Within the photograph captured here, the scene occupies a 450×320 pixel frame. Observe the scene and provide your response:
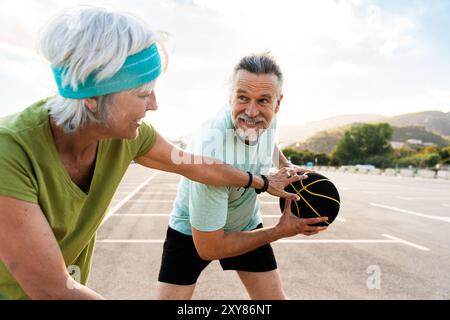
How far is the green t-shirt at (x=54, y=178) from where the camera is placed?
1.52 m

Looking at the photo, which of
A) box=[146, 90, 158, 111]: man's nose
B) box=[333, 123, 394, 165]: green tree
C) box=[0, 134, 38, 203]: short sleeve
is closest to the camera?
box=[0, 134, 38, 203]: short sleeve

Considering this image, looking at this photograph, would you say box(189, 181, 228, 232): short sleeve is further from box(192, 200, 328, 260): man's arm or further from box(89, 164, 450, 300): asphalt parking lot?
box(89, 164, 450, 300): asphalt parking lot

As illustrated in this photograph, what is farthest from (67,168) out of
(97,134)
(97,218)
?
(97,218)

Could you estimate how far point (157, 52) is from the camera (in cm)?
182

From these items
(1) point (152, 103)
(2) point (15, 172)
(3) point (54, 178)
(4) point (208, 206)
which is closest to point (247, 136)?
(4) point (208, 206)

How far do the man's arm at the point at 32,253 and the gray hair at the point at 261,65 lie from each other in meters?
1.66

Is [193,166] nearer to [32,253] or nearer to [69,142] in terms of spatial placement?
[69,142]

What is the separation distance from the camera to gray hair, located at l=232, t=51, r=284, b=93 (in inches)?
105

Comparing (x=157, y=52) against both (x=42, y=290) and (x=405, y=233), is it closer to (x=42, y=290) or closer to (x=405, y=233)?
(x=42, y=290)

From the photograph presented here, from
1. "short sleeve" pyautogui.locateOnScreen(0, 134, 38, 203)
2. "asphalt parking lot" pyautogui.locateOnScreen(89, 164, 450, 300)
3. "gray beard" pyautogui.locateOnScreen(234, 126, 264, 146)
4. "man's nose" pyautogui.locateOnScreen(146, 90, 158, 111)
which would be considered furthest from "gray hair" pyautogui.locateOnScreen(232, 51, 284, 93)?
"asphalt parking lot" pyautogui.locateOnScreen(89, 164, 450, 300)

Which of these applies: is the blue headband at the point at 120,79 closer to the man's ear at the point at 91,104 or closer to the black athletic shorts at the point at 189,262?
the man's ear at the point at 91,104

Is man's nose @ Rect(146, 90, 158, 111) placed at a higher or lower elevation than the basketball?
higher

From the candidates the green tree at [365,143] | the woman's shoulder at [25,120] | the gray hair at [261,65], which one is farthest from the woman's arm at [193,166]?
the green tree at [365,143]

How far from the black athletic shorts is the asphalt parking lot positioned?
172cm
